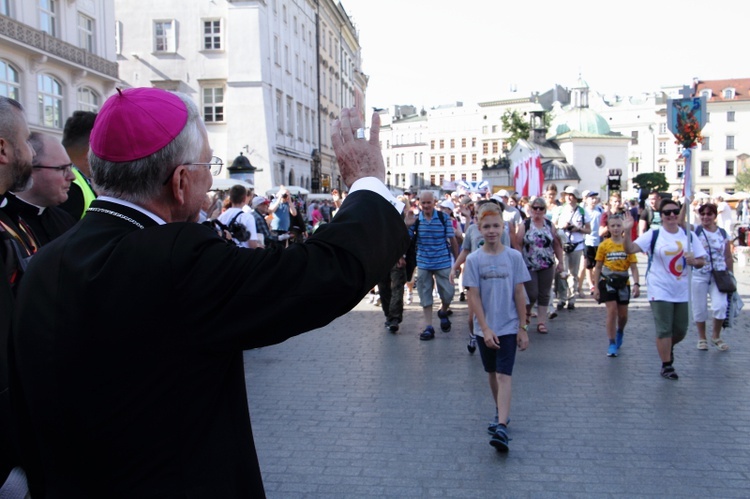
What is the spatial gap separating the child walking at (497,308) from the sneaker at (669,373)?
2.47 metres

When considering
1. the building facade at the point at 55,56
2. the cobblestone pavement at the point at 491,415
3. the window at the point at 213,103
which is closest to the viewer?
the cobblestone pavement at the point at 491,415

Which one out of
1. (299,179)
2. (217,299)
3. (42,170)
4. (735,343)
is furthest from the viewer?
(299,179)

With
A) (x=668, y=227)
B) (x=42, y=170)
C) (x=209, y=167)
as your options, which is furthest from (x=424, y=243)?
(x=209, y=167)

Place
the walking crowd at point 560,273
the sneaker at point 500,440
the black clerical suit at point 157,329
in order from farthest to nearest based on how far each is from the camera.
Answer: the walking crowd at point 560,273 < the sneaker at point 500,440 < the black clerical suit at point 157,329

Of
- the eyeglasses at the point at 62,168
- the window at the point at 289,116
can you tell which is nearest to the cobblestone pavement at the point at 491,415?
the eyeglasses at the point at 62,168

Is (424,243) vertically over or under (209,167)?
under

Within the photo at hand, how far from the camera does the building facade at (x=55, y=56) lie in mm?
24156

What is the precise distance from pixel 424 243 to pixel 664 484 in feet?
21.1

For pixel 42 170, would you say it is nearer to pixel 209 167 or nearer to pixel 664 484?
pixel 209 167

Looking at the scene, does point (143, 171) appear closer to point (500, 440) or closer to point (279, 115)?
point (500, 440)

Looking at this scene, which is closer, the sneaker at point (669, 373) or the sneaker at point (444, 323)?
the sneaker at point (669, 373)

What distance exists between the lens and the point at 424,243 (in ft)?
35.0

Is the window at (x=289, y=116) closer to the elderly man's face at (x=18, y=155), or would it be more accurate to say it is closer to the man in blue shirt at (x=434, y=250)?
the man in blue shirt at (x=434, y=250)

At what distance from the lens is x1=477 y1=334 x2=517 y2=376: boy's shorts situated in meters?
5.51
